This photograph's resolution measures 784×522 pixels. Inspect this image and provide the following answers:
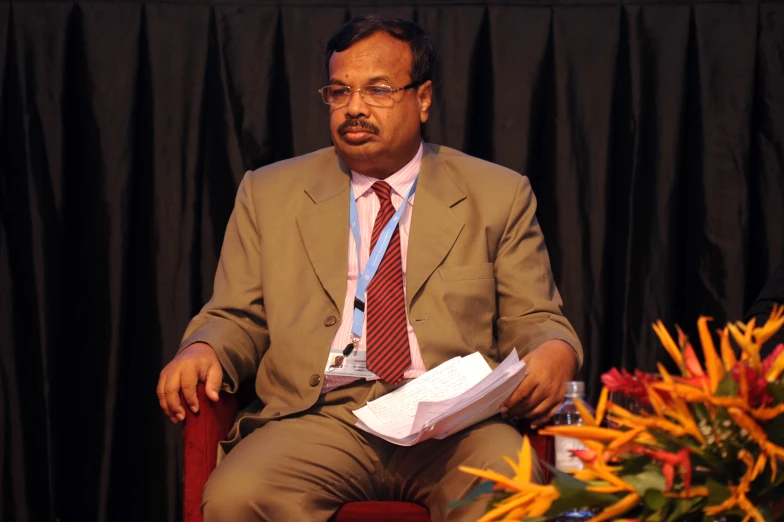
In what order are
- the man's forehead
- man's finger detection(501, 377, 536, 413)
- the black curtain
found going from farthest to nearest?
the black curtain → the man's forehead → man's finger detection(501, 377, 536, 413)

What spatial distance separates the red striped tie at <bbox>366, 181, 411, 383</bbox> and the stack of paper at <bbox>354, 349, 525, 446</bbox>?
63mm

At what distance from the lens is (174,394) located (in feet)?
7.56

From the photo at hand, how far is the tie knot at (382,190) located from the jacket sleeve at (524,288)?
0.31 meters

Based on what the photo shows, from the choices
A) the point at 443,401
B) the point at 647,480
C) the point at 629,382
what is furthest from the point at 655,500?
the point at 443,401

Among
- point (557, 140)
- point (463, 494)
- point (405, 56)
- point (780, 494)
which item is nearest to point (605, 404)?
point (780, 494)

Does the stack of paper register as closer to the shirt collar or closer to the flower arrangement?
the shirt collar

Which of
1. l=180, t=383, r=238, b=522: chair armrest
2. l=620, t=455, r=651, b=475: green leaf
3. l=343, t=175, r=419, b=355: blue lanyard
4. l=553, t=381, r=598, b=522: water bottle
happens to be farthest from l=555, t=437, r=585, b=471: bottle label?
l=620, t=455, r=651, b=475: green leaf

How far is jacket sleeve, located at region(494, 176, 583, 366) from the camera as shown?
99.6 inches

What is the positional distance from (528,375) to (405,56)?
931 mm

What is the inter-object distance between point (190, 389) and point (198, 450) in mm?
135

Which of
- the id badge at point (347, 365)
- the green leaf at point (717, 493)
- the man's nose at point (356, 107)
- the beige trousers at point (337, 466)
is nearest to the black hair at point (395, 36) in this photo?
the man's nose at point (356, 107)

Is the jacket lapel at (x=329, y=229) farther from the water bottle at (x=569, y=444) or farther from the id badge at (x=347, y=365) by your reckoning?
the water bottle at (x=569, y=444)

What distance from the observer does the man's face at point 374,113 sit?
2660 mm

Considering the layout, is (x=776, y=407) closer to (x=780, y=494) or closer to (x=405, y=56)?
(x=780, y=494)
